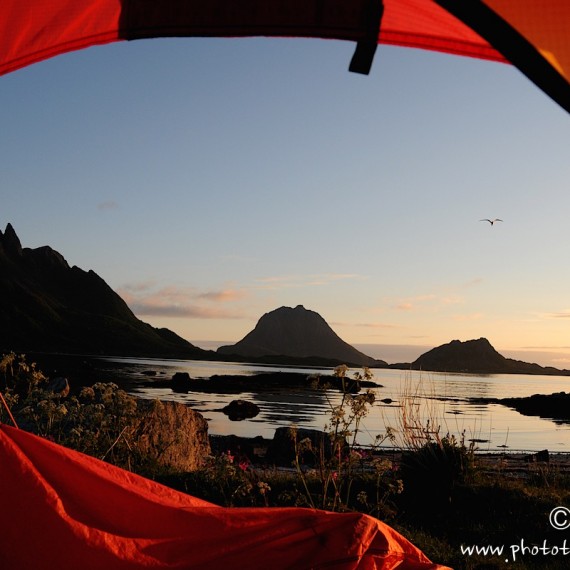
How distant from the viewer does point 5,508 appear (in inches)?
138

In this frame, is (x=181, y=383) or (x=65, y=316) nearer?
(x=181, y=383)

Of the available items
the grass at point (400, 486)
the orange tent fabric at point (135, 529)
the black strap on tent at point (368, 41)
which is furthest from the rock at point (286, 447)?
the black strap on tent at point (368, 41)

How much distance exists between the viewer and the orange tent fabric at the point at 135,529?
348cm

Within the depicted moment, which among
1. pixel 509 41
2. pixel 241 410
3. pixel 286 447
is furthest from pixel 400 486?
pixel 241 410

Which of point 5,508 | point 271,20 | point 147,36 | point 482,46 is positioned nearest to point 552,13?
point 482,46

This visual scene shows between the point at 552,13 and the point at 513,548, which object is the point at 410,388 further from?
the point at 552,13

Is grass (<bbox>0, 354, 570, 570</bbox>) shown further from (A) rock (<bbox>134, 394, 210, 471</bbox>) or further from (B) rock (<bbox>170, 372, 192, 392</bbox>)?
(B) rock (<bbox>170, 372, 192, 392</bbox>)

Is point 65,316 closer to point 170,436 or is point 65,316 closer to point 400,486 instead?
point 170,436

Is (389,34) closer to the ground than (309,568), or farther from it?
farther from it

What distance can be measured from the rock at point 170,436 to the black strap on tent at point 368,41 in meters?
5.79

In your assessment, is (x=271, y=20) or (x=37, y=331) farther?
(x=37, y=331)

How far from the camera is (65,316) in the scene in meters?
156

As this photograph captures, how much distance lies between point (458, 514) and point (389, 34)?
5.27 meters

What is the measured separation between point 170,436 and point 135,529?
18.7 ft
